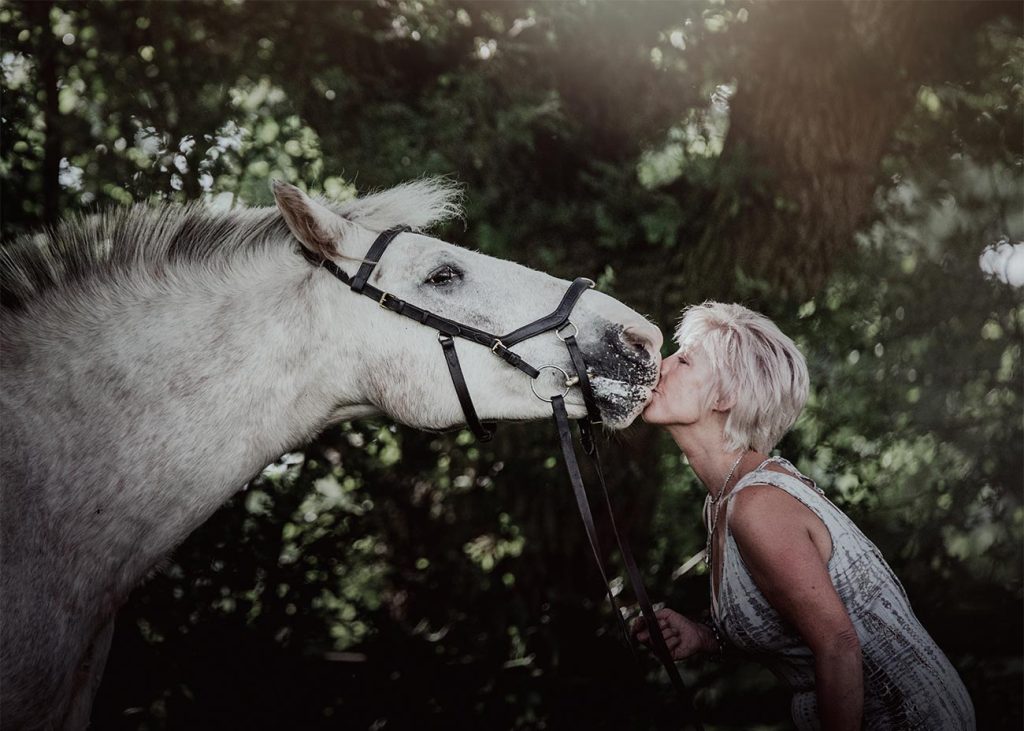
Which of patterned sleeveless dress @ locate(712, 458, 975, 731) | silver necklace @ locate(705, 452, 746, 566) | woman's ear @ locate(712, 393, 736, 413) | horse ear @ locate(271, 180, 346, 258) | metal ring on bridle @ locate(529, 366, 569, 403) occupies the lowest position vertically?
patterned sleeveless dress @ locate(712, 458, 975, 731)

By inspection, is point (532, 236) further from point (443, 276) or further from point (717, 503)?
point (717, 503)

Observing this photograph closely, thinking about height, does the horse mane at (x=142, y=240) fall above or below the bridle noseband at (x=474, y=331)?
above

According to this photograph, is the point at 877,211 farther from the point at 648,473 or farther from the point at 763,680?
the point at 763,680

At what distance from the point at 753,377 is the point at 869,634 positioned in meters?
0.86

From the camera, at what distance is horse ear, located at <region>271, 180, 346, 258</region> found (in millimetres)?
2451

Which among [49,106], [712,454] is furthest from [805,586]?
[49,106]

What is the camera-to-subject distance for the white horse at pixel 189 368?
230cm

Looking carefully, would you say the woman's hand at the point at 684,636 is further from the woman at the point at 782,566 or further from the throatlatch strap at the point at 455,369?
the throatlatch strap at the point at 455,369

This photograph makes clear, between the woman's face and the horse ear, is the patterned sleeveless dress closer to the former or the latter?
the woman's face

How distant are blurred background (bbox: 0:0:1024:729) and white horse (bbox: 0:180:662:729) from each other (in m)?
1.56

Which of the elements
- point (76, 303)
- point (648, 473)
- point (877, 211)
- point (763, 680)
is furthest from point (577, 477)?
point (877, 211)

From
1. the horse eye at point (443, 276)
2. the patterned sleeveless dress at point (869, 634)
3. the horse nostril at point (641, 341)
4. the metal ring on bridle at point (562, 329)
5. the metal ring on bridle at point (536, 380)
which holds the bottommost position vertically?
the patterned sleeveless dress at point (869, 634)

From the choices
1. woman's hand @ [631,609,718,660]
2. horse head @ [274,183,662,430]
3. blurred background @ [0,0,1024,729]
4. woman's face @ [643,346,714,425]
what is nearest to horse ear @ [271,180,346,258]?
horse head @ [274,183,662,430]

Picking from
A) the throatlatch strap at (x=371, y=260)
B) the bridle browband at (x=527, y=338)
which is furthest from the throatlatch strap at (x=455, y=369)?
the throatlatch strap at (x=371, y=260)
